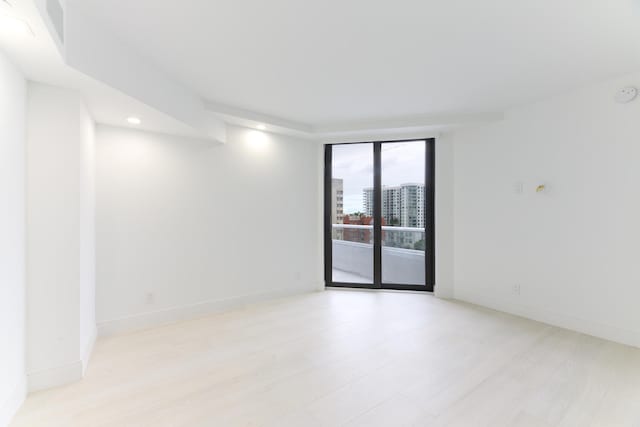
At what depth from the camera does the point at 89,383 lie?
7.07 ft

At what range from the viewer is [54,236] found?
7.04 feet

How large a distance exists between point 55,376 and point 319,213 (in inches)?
132

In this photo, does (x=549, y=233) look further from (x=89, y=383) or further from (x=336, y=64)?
(x=89, y=383)

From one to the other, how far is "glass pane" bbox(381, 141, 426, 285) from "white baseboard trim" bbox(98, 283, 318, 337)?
1.72 meters

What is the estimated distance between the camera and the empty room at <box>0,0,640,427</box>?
6.05 ft

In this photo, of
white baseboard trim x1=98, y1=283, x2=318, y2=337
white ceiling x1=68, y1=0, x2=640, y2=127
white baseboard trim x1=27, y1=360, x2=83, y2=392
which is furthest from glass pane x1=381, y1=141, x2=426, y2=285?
white baseboard trim x1=27, y1=360, x2=83, y2=392

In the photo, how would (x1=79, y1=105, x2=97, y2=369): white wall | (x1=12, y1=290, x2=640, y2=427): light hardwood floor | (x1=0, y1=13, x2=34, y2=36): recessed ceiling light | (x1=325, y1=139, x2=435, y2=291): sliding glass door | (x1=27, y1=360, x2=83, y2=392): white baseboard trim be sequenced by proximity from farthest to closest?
(x1=325, y1=139, x2=435, y2=291): sliding glass door
(x1=79, y1=105, x2=97, y2=369): white wall
(x1=27, y1=360, x2=83, y2=392): white baseboard trim
(x1=12, y1=290, x2=640, y2=427): light hardwood floor
(x1=0, y1=13, x2=34, y2=36): recessed ceiling light

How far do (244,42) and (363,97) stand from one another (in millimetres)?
1434

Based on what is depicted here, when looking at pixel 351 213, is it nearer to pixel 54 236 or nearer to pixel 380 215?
pixel 380 215

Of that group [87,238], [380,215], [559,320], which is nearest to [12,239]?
[87,238]

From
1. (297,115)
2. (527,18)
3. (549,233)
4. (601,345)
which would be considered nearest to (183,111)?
(297,115)

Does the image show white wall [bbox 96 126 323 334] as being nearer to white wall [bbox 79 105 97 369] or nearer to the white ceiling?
white wall [bbox 79 105 97 369]

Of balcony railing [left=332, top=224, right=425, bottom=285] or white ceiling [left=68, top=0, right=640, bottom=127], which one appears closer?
white ceiling [left=68, top=0, right=640, bottom=127]

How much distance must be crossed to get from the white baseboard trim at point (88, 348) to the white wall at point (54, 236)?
71mm
